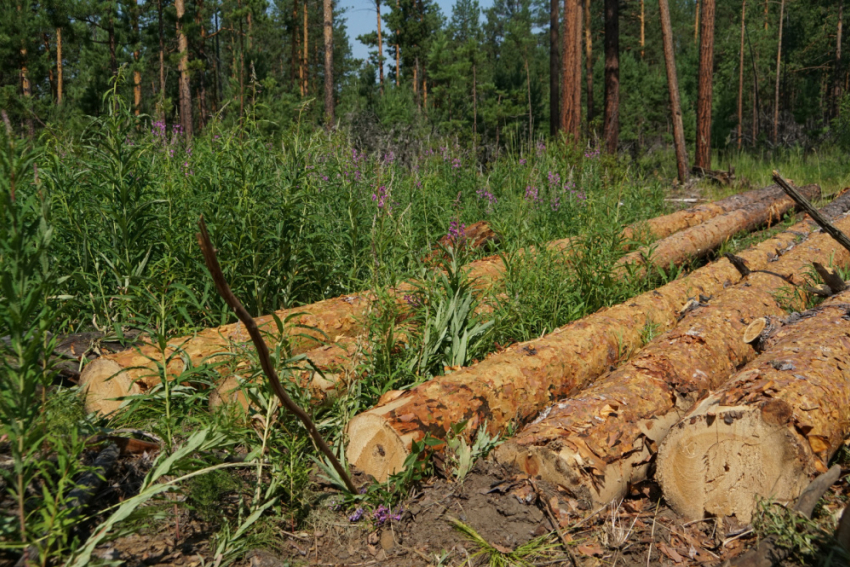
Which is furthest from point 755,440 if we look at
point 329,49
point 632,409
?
point 329,49

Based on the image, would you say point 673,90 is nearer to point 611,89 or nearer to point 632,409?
point 611,89

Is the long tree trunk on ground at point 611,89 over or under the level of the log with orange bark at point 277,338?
over

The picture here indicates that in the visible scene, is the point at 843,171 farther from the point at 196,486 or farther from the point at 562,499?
A: the point at 196,486

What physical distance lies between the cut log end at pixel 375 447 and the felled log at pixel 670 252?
285 millimetres

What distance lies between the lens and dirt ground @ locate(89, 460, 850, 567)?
7.42 feet

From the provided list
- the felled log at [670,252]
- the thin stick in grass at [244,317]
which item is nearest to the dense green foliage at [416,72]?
the felled log at [670,252]

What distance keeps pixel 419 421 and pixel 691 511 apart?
1.23 meters

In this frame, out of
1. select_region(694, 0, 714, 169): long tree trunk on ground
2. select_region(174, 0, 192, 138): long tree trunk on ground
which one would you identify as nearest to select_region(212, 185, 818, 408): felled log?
select_region(694, 0, 714, 169): long tree trunk on ground

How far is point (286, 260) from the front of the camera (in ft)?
14.1

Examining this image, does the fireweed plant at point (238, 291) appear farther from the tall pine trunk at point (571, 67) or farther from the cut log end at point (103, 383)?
the tall pine trunk at point (571, 67)

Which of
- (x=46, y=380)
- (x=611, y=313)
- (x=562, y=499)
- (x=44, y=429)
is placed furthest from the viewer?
(x=611, y=313)

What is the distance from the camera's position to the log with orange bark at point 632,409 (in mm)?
2561

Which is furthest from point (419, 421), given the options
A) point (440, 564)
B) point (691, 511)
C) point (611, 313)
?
point (611, 313)

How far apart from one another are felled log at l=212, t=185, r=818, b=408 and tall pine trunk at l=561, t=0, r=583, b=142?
461cm
